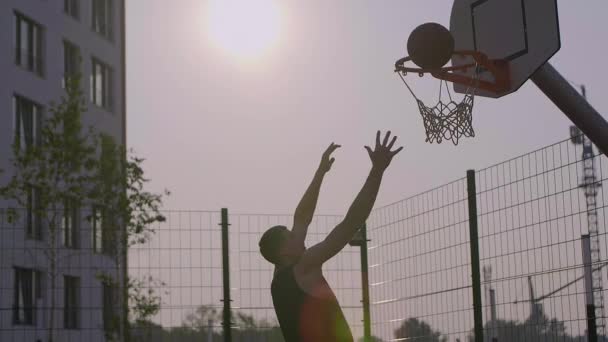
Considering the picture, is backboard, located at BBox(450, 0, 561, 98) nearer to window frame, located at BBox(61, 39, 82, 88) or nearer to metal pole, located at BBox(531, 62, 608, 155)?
metal pole, located at BBox(531, 62, 608, 155)

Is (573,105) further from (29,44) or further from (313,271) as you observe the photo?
(29,44)

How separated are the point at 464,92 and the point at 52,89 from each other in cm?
2799

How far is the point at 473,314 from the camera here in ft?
34.9

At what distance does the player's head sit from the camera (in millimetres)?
6805

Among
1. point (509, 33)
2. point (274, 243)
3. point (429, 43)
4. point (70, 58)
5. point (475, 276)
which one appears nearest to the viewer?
point (274, 243)

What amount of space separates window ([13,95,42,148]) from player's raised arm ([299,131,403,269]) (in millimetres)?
27588

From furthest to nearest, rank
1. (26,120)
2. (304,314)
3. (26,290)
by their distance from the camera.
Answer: (26,120) → (26,290) → (304,314)

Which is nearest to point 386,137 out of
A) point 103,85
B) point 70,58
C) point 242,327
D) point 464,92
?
point 464,92

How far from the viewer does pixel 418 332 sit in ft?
37.3

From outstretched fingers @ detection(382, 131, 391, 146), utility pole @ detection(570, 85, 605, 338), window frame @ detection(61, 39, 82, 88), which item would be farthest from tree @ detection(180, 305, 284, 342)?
window frame @ detection(61, 39, 82, 88)

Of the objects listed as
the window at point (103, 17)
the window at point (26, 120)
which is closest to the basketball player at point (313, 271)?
the window at point (26, 120)

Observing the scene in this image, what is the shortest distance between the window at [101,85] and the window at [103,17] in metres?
1.13

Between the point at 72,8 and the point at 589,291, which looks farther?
the point at 72,8

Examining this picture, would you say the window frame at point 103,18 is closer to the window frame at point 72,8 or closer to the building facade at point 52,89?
the building facade at point 52,89
